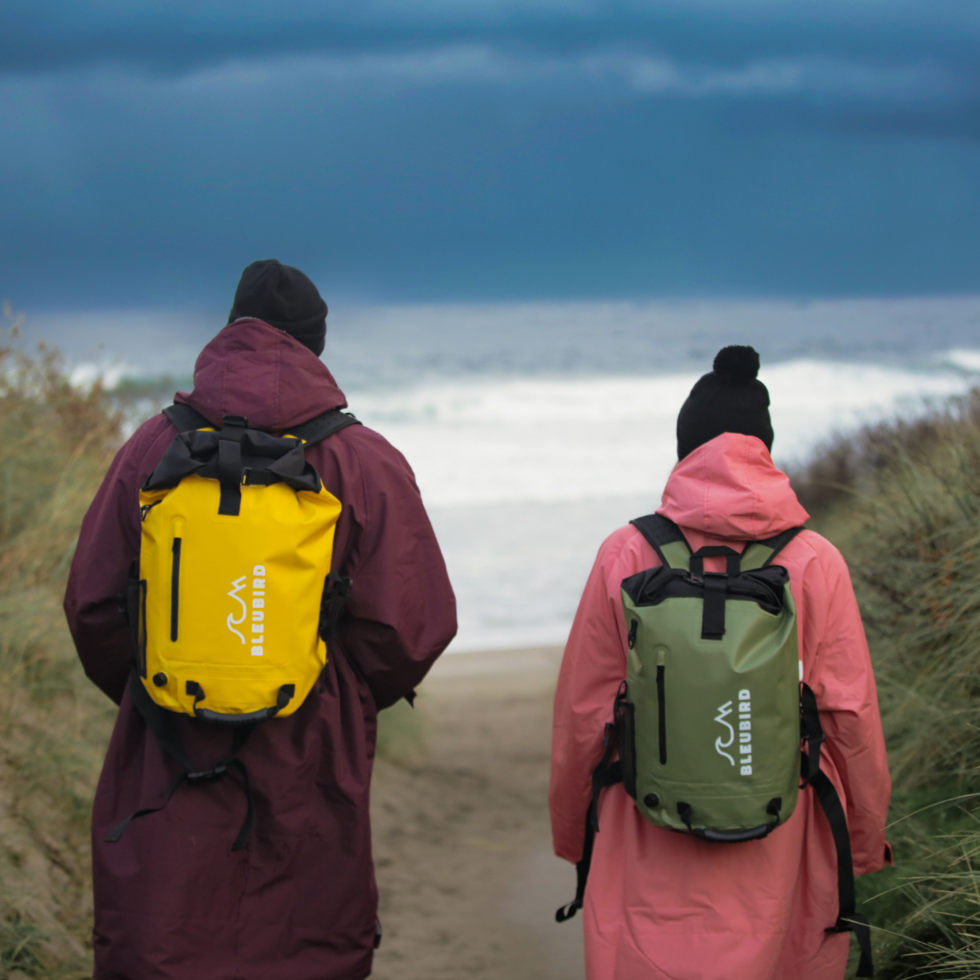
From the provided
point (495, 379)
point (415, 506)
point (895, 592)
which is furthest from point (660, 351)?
point (415, 506)

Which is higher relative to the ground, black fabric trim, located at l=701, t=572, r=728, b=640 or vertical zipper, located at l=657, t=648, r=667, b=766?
black fabric trim, located at l=701, t=572, r=728, b=640

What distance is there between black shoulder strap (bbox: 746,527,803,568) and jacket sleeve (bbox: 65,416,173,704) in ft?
4.45

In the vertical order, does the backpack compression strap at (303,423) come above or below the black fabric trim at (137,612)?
above

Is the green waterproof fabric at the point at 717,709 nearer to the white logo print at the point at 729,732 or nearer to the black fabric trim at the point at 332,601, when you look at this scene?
the white logo print at the point at 729,732

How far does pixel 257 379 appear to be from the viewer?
2273mm

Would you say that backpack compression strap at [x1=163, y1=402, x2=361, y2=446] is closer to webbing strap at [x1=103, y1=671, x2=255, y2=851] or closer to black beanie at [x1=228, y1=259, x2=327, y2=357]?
black beanie at [x1=228, y1=259, x2=327, y2=357]

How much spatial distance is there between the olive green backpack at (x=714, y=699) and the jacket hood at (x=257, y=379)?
85 centimetres

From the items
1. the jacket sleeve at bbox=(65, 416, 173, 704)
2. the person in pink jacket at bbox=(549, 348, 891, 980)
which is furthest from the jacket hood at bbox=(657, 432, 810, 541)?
the jacket sleeve at bbox=(65, 416, 173, 704)

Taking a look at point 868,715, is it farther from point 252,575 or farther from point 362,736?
point 252,575

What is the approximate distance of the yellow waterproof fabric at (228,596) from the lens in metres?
2.06

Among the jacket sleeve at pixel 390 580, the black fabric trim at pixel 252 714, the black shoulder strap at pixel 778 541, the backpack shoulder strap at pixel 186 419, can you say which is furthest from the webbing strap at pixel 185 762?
the black shoulder strap at pixel 778 541

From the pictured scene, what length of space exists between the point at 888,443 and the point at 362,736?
6.10 meters

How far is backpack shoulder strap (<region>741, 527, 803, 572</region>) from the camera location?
210 centimetres

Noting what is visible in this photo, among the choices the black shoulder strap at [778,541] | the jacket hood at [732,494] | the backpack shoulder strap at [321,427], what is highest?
the backpack shoulder strap at [321,427]
